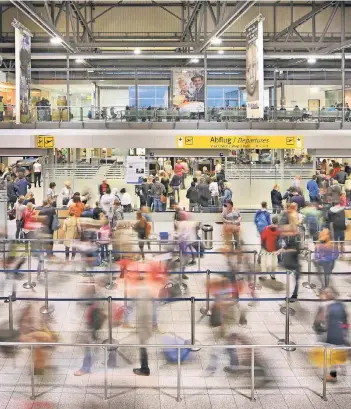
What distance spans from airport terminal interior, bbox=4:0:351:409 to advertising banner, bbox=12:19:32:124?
105mm

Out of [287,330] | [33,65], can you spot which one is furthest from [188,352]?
[33,65]

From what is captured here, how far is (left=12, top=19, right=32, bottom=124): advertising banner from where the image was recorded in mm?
22750

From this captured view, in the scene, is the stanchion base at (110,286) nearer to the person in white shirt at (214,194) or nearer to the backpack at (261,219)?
the backpack at (261,219)

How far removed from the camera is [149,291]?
30.8 feet

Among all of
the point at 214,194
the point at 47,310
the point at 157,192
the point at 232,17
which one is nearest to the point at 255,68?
the point at 232,17

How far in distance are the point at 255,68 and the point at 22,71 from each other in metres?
8.43

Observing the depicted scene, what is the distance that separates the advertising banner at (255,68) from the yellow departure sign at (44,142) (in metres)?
9.47

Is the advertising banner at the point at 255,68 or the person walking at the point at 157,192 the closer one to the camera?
the advertising banner at the point at 255,68

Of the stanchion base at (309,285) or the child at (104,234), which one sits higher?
the child at (104,234)

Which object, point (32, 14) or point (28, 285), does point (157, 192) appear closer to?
point (32, 14)

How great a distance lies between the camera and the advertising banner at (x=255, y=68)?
21.7 meters

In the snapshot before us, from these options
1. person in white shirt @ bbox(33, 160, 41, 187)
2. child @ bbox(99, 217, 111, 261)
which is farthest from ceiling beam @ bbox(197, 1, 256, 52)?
person in white shirt @ bbox(33, 160, 41, 187)

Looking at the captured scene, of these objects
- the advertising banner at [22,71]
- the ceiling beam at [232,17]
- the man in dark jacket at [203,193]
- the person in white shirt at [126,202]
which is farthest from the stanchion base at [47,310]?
the advertising banner at [22,71]

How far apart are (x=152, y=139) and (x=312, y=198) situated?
949 cm
